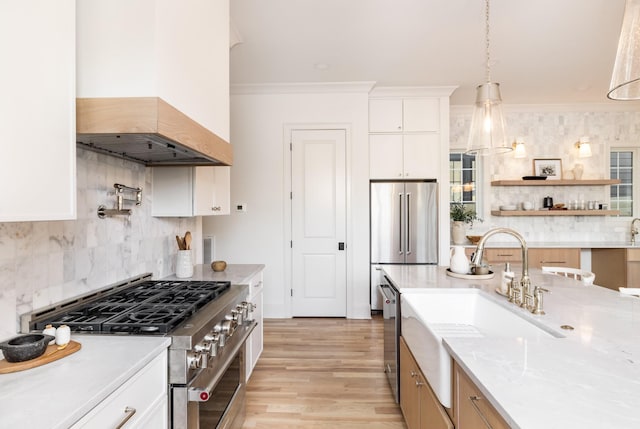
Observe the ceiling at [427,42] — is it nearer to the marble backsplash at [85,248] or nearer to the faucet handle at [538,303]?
the marble backsplash at [85,248]

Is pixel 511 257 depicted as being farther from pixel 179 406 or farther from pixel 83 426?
pixel 83 426

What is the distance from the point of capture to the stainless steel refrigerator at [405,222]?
402 centimetres

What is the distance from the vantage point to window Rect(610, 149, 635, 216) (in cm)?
483

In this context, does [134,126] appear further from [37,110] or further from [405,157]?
[405,157]

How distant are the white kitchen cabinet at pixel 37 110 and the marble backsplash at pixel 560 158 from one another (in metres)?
4.76

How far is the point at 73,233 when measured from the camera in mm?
1499

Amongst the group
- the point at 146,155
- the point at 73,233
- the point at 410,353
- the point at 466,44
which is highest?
the point at 466,44

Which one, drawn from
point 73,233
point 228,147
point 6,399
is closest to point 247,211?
point 228,147

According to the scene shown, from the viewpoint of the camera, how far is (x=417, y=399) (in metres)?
1.60

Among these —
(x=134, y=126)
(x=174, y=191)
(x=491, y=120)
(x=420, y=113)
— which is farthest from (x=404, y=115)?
(x=134, y=126)

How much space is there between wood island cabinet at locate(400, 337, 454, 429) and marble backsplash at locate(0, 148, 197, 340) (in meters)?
1.61

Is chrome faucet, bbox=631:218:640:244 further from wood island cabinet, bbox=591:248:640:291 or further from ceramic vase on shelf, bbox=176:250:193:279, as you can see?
ceramic vase on shelf, bbox=176:250:193:279

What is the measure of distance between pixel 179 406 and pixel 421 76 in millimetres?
3836

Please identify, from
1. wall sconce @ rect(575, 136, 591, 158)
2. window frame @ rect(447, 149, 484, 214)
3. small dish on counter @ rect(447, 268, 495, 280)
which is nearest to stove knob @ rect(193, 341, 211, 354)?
small dish on counter @ rect(447, 268, 495, 280)
